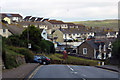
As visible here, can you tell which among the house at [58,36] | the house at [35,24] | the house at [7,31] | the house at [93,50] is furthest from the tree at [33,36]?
the house at [35,24]

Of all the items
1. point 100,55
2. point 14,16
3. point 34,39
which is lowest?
point 100,55

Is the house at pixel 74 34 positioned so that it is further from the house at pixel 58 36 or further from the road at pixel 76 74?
the road at pixel 76 74

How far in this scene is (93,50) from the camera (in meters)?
66.6

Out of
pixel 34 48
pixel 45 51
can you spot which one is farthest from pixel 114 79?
pixel 45 51

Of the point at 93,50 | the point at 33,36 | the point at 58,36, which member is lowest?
the point at 93,50

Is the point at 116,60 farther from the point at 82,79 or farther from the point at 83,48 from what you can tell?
the point at 83,48

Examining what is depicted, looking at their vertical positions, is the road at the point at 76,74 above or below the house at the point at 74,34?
below

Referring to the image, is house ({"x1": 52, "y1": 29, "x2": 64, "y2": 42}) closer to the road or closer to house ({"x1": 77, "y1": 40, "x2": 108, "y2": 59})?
house ({"x1": 77, "y1": 40, "x2": 108, "y2": 59})

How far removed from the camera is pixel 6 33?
5975 centimetres

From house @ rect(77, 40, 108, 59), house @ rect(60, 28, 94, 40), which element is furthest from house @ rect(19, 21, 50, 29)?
house @ rect(77, 40, 108, 59)

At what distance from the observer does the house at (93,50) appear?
221ft

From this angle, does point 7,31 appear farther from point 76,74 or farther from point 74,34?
point 74,34

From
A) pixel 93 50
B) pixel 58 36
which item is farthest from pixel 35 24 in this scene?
pixel 93 50

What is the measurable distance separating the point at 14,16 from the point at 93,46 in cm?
8225
